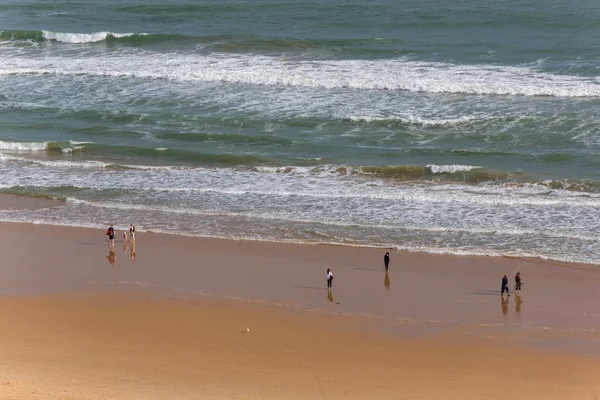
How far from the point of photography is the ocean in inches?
1232

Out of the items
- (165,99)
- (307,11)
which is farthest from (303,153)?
(307,11)

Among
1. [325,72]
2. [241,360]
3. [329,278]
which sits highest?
[325,72]

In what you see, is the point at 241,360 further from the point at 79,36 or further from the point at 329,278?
the point at 79,36

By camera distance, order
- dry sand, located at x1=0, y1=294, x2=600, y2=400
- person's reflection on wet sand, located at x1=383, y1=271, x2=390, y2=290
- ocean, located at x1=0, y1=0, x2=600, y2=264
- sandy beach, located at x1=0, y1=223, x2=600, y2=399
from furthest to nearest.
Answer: ocean, located at x1=0, y1=0, x2=600, y2=264 → person's reflection on wet sand, located at x1=383, y1=271, x2=390, y2=290 → sandy beach, located at x1=0, y1=223, x2=600, y2=399 → dry sand, located at x1=0, y1=294, x2=600, y2=400

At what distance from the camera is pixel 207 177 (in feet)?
117

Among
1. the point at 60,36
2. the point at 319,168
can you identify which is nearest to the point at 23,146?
the point at 319,168

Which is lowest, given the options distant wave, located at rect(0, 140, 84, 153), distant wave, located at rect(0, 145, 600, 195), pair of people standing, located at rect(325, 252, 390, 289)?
pair of people standing, located at rect(325, 252, 390, 289)

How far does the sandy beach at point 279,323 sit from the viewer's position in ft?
67.2

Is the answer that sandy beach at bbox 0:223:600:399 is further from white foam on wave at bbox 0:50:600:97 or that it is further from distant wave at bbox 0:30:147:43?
distant wave at bbox 0:30:147:43

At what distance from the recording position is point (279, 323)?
77.7ft

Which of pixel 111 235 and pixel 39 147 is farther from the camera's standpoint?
pixel 39 147

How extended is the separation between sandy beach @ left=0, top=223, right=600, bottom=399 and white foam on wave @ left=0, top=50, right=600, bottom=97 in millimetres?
17858

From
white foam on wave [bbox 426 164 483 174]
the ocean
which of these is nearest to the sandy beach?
the ocean

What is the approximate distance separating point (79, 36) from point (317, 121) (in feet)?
68.5
